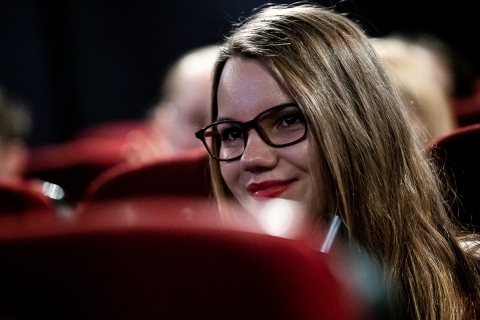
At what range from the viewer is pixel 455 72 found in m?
2.86

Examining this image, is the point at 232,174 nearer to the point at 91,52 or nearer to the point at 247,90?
the point at 247,90

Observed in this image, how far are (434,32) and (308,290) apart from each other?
10.9 ft

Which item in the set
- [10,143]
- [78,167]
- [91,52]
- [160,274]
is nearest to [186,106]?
[78,167]

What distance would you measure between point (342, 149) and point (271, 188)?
0.35 ft

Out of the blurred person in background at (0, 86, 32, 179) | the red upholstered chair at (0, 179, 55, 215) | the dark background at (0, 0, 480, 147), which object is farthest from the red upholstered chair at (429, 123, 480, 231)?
the dark background at (0, 0, 480, 147)

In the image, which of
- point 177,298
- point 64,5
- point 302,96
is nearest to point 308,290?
point 177,298

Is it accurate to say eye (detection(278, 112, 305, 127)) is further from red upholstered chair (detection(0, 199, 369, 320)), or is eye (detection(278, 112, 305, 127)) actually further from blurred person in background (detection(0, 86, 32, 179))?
blurred person in background (detection(0, 86, 32, 179))

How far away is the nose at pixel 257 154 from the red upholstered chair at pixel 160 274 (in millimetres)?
420

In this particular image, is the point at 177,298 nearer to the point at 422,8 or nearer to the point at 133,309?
the point at 133,309

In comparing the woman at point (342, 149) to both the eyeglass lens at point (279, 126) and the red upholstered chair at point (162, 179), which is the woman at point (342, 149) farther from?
the red upholstered chair at point (162, 179)

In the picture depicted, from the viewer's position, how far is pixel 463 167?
1.02 metres

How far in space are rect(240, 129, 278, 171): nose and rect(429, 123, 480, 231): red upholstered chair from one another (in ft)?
0.89

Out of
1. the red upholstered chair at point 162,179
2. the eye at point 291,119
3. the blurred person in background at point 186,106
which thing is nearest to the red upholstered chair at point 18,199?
the red upholstered chair at point 162,179

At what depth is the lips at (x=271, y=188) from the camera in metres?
0.90
